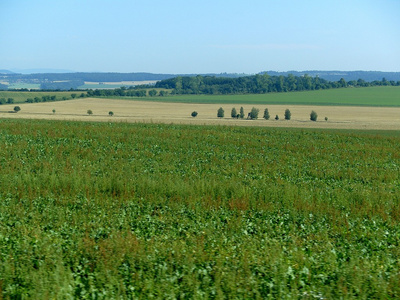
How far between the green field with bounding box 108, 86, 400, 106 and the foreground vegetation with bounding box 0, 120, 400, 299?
97.7 m

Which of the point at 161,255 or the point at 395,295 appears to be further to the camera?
the point at 161,255

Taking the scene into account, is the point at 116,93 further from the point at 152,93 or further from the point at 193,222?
the point at 193,222

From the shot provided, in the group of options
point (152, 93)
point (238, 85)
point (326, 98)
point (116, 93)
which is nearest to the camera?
point (326, 98)

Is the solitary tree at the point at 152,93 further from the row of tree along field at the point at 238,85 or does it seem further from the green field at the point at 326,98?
the green field at the point at 326,98

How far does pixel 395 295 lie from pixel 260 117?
8358cm

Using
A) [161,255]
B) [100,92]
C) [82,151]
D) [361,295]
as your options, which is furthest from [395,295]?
[100,92]

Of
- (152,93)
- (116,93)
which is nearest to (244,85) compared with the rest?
(152,93)

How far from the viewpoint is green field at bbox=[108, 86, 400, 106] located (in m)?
120

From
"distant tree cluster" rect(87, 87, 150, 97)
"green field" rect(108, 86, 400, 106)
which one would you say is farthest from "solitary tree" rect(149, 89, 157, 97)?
"green field" rect(108, 86, 400, 106)

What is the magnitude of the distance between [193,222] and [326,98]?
413 feet

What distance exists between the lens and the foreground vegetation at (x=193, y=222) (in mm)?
6766

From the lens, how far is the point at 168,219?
10.9 metres

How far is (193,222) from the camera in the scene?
414 inches

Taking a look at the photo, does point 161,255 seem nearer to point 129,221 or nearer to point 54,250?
point 54,250
